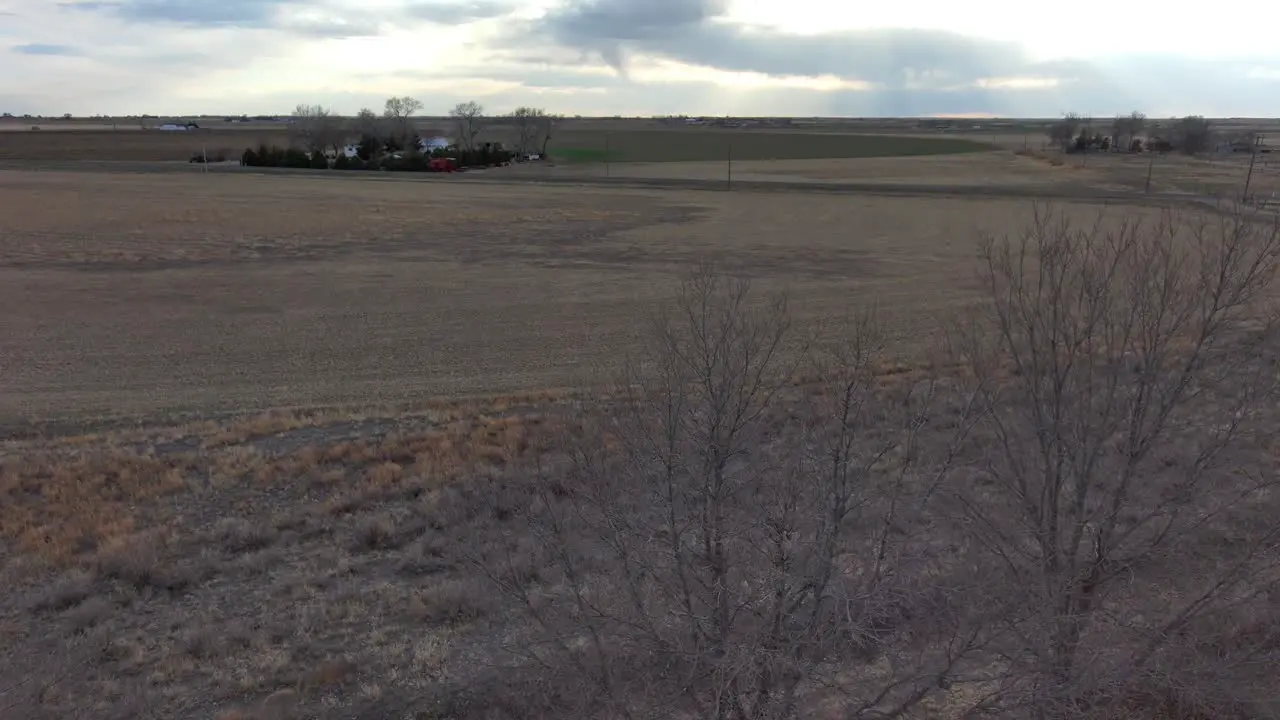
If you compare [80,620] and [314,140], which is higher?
[314,140]

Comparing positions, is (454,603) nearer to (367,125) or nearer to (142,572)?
(142,572)

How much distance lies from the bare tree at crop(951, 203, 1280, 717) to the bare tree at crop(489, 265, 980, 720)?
2.22ft

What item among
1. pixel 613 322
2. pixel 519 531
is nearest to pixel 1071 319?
pixel 519 531

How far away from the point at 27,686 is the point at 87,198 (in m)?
62.6

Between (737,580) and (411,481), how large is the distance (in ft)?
29.4

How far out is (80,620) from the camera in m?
10.4

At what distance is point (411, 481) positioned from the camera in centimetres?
1487

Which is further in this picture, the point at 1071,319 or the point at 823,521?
the point at 1071,319

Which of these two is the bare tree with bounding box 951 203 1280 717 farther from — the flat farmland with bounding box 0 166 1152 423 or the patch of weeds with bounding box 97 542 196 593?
the flat farmland with bounding box 0 166 1152 423

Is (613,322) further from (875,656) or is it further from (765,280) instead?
(875,656)

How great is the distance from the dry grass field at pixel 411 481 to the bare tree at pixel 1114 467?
129 millimetres

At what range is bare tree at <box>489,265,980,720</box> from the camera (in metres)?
6.29

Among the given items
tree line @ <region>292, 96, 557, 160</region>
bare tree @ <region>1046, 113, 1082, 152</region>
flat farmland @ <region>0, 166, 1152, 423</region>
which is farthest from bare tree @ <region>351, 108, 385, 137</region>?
bare tree @ <region>1046, 113, 1082, 152</region>

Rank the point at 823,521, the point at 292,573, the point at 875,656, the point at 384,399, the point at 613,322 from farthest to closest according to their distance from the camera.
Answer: the point at 613,322
the point at 384,399
the point at 292,573
the point at 875,656
the point at 823,521
